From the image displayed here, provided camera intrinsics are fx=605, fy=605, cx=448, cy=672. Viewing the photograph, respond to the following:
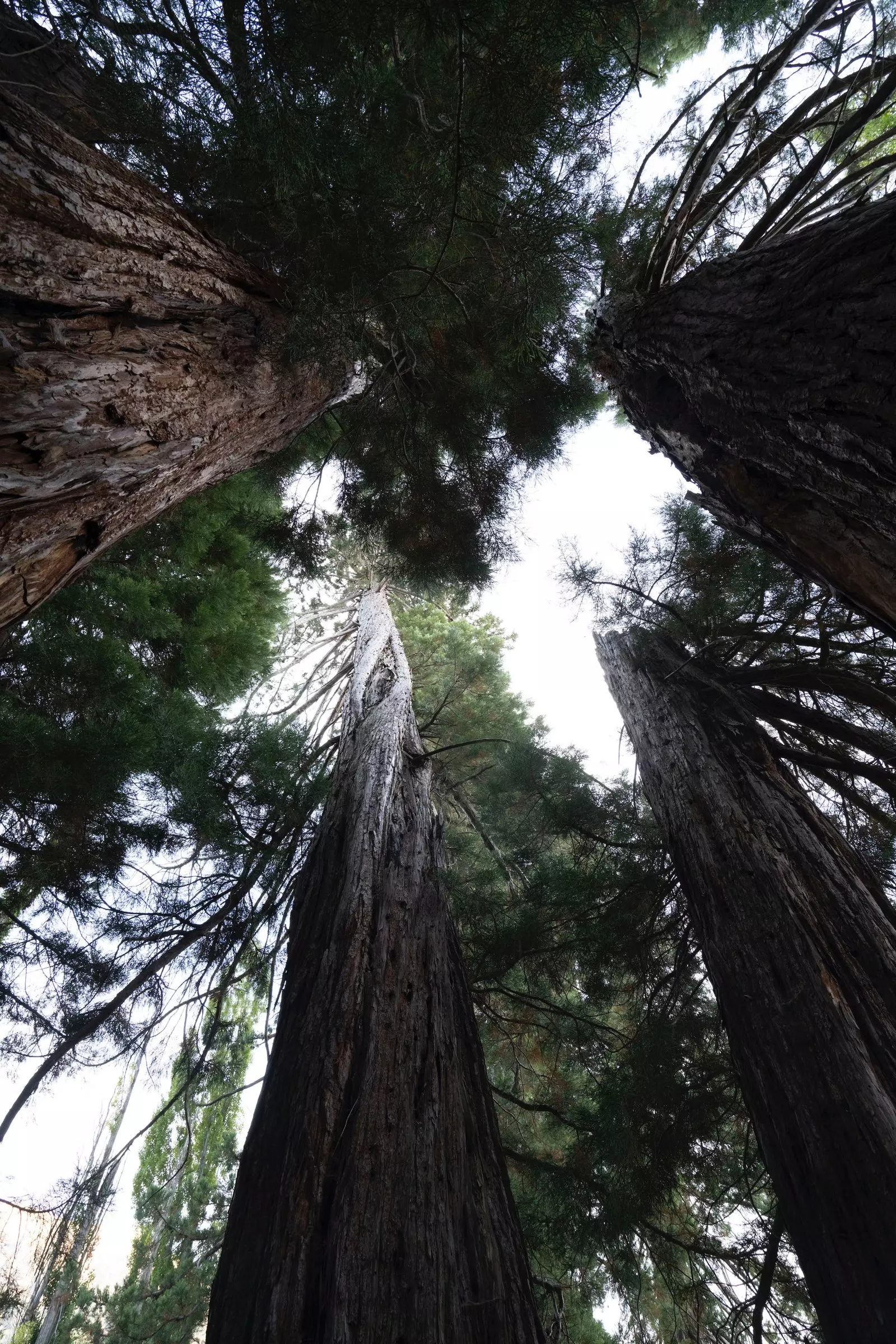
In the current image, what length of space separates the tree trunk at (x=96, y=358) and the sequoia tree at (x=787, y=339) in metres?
1.83

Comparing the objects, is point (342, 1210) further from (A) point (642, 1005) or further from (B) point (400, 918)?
(A) point (642, 1005)

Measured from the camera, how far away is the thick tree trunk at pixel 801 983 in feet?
5.84

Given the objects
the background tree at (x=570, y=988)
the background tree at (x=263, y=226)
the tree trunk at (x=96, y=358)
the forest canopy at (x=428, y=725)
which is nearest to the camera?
the tree trunk at (x=96, y=358)

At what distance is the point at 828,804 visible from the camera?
12.8ft

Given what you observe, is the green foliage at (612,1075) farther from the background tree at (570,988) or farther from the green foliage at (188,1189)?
the green foliage at (188,1189)

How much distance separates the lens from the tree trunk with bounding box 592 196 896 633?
1403 millimetres

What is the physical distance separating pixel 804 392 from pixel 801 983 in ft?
6.75

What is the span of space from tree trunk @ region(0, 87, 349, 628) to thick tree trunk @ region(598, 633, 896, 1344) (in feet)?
9.05

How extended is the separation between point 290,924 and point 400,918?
0.60 metres

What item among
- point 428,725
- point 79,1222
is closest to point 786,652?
point 428,725

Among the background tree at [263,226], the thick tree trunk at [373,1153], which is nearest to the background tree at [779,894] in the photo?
the thick tree trunk at [373,1153]

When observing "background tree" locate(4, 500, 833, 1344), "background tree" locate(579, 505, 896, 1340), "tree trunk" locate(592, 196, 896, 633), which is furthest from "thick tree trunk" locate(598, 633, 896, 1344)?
"tree trunk" locate(592, 196, 896, 633)

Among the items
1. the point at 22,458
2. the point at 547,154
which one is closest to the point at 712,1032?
the point at 22,458

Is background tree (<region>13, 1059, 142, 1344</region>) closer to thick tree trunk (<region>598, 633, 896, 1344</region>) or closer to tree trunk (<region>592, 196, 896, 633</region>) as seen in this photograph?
thick tree trunk (<region>598, 633, 896, 1344</region>)
